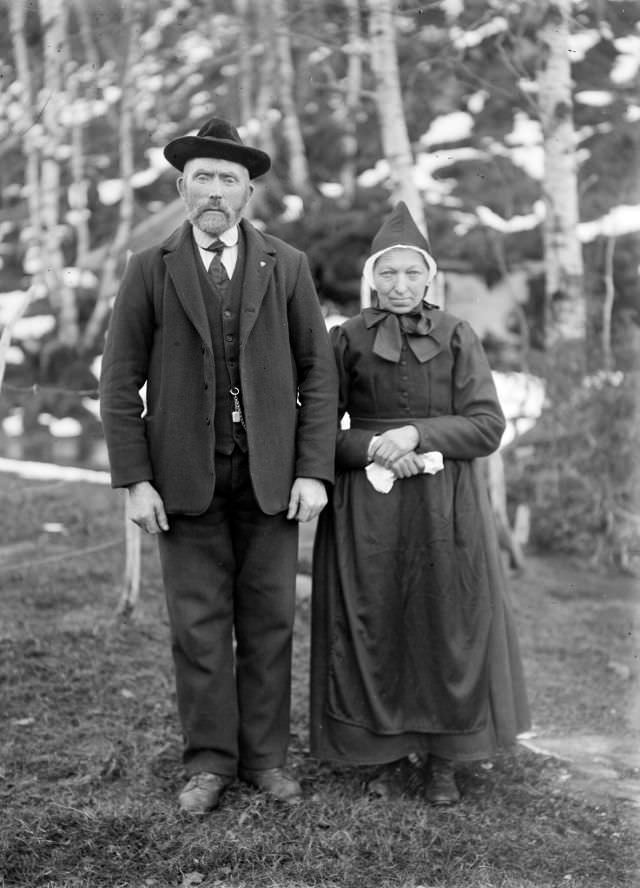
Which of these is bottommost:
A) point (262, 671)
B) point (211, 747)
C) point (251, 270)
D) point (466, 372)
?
point (211, 747)

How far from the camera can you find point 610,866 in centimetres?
295

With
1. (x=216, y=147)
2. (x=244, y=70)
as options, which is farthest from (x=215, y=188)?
(x=244, y=70)

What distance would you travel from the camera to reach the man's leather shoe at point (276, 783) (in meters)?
3.24

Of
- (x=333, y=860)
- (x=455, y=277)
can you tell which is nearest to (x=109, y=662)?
(x=333, y=860)

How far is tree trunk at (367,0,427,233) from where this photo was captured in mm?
6840

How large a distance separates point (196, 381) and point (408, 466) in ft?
2.30

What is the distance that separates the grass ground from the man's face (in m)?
1.76

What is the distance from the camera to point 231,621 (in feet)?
10.8

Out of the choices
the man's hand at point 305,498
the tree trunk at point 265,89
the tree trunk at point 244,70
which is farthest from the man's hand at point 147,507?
the tree trunk at point 244,70

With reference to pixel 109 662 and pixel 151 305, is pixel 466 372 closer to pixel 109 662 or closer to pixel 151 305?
pixel 151 305

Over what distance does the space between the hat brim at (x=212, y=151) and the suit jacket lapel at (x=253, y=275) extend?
0.21m

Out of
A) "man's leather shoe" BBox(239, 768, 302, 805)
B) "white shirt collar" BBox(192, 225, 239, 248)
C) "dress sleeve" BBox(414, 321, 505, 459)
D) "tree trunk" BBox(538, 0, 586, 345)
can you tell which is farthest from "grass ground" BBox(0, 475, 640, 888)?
"tree trunk" BBox(538, 0, 586, 345)

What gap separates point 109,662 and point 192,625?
1.33 metres

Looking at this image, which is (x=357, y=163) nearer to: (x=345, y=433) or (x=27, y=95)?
(x=27, y=95)
